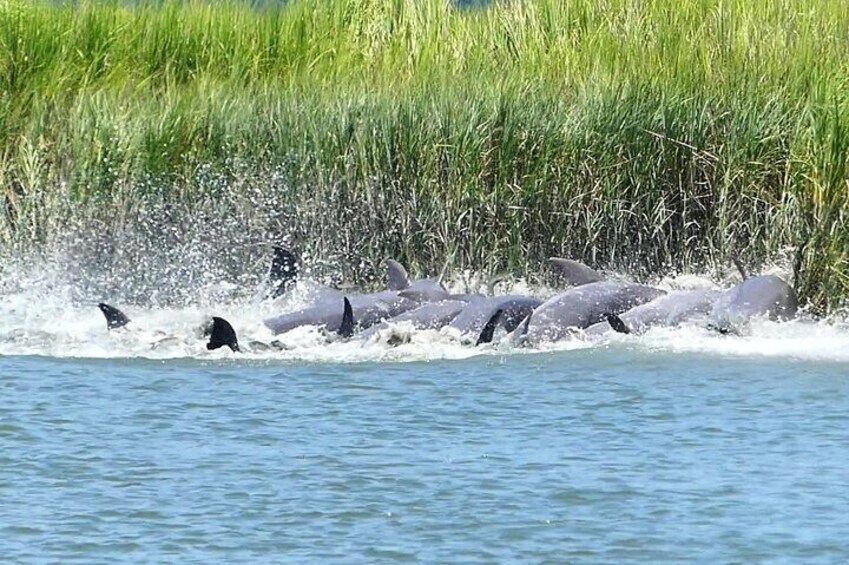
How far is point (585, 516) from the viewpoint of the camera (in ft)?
25.1

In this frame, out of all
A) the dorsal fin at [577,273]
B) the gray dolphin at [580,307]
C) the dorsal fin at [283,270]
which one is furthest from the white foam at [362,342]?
the dorsal fin at [577,273]

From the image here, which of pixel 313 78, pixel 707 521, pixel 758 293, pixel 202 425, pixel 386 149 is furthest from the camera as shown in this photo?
pixel 313 78

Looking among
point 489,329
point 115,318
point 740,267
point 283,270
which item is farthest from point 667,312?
point 115,318

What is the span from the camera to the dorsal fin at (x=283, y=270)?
1343 cm

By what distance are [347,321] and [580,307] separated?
5.57 ft

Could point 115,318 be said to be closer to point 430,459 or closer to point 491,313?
point 491,313

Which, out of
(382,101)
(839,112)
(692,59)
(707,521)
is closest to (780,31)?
(692,59)

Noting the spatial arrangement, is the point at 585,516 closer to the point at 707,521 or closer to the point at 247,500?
the point at 707,521

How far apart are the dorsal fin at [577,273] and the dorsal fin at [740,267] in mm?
1019

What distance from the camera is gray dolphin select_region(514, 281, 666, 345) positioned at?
479 inches

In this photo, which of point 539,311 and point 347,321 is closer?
point 347,321

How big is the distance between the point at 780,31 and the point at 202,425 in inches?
283

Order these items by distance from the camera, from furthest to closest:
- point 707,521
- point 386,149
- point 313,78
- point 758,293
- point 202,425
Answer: point 313,78, point 386,149, point 758,293, point 202,425, point 707,521

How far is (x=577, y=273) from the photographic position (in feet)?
42.9
